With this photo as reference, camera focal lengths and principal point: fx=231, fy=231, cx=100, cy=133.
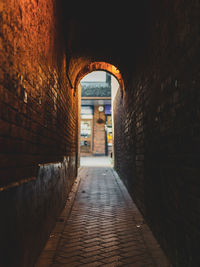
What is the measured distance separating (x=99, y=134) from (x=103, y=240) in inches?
752

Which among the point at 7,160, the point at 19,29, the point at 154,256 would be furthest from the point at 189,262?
the point at 19,29

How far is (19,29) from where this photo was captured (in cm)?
196

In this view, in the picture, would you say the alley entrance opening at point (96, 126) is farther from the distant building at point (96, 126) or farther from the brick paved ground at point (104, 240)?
the brick paved ground at point (104, 240)

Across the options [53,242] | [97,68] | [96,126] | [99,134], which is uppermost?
[97,68]

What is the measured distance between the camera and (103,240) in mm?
3355

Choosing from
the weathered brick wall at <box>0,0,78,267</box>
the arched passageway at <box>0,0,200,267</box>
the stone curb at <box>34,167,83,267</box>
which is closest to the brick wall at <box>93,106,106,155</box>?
the stone curb at <box>34,167,83,267</box>

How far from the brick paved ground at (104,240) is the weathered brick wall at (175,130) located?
0.26m

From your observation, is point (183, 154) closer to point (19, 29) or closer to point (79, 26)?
point (19, 29)

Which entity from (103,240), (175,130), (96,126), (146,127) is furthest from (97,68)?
(96,126)

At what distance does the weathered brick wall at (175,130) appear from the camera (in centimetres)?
194

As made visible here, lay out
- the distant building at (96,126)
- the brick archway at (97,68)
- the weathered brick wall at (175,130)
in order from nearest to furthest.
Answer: the weathered brick wall at (175,130) < the brick archway at (97,68) < the distant building at (96,126)

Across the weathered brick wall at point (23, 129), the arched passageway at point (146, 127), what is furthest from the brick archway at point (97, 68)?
the weathered brick wall at point (23, 129)

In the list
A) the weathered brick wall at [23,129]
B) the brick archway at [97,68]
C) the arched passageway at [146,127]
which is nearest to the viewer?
the weathered brick wall at [23,129]

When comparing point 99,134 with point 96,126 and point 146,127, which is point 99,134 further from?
point 146,127
